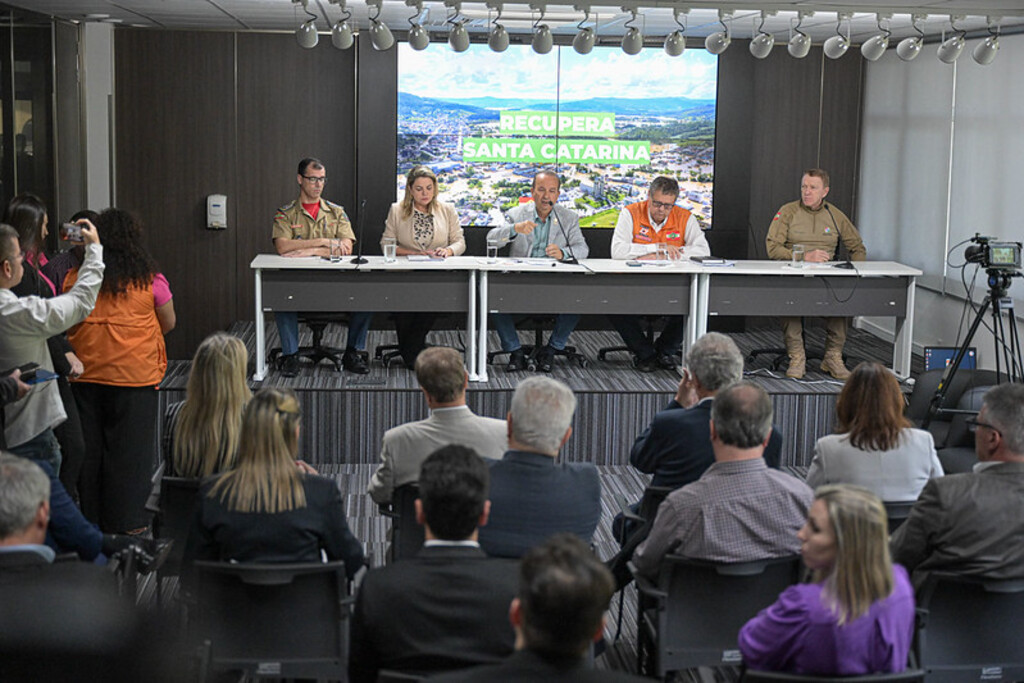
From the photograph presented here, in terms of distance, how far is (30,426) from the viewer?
460 cm

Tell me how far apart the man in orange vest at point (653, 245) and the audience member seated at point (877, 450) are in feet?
11.9

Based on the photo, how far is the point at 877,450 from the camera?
3.99m

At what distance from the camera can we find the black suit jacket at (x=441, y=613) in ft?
8.77

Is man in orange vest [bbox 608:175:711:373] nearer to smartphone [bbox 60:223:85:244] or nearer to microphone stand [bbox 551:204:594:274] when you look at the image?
microphone stand [bbox 551:204:594:274]

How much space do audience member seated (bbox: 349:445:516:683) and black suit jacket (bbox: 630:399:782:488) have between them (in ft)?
4.97

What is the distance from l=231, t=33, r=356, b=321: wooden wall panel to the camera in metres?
9.48

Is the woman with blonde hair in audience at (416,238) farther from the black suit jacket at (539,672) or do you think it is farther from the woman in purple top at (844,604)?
the black suit jacket at (539,672)

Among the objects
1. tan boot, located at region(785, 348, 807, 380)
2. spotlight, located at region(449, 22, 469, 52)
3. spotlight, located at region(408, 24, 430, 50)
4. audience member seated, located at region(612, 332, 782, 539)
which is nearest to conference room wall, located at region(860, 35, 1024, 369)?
tan boot, located at region(785, 348, 807, 380)

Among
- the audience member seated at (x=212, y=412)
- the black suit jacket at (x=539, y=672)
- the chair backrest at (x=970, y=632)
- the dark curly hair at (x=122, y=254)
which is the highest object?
the dark curly hair at (x=122, y=254)

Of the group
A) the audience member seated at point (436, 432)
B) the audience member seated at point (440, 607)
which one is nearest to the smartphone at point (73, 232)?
the audience member seated at point (436, 432)

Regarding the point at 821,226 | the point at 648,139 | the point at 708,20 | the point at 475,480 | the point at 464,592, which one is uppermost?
the point at 708,20

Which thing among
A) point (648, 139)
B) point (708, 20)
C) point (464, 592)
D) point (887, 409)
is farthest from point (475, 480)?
point (648, 139)

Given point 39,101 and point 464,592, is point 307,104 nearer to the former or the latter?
point 39,101

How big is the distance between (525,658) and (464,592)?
0.59 m
